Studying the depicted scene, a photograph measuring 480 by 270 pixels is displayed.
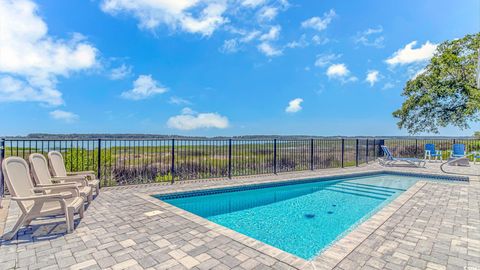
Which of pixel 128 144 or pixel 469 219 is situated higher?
pixel 128 144

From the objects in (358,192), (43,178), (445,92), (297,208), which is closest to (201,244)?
(43,178)

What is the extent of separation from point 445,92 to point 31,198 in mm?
20122

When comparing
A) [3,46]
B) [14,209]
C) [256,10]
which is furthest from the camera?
[256,10]

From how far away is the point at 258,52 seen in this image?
14992mm

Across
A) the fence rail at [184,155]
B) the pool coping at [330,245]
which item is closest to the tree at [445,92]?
the fence rail at [184,155]

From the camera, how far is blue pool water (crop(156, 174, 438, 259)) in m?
3.69

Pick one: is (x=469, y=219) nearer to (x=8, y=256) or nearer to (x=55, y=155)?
(x=8, y=256)

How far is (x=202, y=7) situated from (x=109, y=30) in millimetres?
4903

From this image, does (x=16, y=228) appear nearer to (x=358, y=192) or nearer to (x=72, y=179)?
(x=72, y=179)

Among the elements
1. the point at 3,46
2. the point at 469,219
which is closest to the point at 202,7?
the point at 3,46

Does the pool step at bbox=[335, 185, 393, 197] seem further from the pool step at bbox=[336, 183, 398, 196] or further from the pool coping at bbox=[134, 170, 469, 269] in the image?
the pool coping at bbox=[134, 170, 469, 269]

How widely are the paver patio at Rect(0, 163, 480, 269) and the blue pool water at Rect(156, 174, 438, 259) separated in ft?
2.23

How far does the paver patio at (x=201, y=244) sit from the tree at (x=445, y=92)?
14754 millimetres

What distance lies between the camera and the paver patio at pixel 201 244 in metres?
2.35
